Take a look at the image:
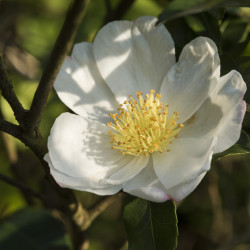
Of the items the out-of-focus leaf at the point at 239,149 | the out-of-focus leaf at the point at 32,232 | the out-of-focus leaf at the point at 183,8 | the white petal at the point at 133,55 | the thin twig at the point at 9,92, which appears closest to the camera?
the out-of-focus leaf at the point at 183,8

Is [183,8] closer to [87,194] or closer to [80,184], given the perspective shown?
[80,184]

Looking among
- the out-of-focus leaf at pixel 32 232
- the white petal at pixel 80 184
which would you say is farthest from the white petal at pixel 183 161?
the out-of-focus leaf at pixel 32 232

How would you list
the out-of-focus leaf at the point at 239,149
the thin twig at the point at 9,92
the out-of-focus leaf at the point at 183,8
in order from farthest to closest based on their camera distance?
the out-of-focus leaf at the point at 239,149, the thin twig at the point at 9,92, the out-of-focus leaf at the point at 183,8

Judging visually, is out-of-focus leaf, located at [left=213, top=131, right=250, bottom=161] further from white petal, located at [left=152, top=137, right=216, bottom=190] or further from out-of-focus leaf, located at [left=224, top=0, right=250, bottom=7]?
out-of-focus leaf, located at [left=224, top=0, right=250, bottom=7]

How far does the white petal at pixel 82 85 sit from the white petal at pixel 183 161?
20cm

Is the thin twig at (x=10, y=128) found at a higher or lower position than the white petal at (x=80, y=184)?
higher

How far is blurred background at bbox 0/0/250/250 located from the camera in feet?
3.94

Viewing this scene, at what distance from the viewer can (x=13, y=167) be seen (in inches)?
64.6

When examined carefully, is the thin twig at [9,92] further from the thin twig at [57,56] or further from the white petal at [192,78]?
the white petal at [192,78]

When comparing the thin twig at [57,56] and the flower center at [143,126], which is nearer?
the thin twig at [57,56]

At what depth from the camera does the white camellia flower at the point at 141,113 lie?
100 cm

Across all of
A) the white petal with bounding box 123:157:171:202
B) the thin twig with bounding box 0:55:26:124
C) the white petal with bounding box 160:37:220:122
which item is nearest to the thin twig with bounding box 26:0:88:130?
the thin twig with bounding box 0:55:26:124

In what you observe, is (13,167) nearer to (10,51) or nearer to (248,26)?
(10,51)

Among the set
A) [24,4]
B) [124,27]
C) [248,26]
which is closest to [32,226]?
[124,27]
